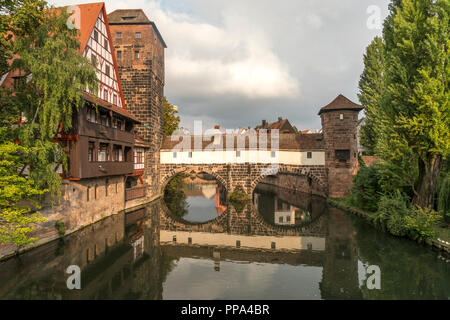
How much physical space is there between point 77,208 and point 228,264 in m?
9.27

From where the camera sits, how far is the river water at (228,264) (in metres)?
8.59

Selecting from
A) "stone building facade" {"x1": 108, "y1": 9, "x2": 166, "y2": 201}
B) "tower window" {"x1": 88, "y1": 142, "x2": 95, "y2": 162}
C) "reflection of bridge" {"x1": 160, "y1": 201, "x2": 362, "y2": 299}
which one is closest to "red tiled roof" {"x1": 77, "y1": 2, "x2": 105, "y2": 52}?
"tower window" {"x1": 88, "y1": 142, "x2": 95, "y2": 162}

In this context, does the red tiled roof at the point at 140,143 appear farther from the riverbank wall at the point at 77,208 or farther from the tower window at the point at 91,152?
the tower window at the point at 91,152

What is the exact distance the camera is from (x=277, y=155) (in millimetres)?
27203

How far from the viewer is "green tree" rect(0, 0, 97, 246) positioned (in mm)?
10336

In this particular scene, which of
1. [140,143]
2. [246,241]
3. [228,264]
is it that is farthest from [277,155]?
[228,264]

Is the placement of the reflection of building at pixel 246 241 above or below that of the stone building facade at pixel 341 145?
below

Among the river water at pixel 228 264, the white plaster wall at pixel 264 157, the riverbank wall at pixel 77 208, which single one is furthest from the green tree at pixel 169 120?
the river water at pixel 228 264

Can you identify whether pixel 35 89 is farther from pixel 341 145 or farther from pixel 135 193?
pixel 341 145

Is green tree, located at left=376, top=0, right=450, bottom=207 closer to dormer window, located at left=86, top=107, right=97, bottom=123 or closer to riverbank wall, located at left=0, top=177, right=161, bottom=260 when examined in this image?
dormer window, located at left=86, top=107, right=97, bottom=123

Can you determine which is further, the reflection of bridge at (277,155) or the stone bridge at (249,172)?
the stone bridge at (249,172)

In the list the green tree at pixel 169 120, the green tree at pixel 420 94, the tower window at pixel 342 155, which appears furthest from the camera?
the green tree at pixel 169 120

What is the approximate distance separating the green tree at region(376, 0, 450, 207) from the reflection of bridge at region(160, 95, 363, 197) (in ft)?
37.3

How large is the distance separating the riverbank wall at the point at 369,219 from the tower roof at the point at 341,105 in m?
8.84
